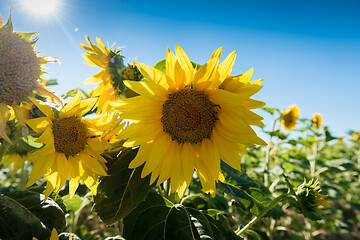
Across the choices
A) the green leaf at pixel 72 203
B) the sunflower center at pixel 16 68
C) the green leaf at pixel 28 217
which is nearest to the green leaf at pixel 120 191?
the green leaf at pixel 28 217

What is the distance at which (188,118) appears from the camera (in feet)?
3.57

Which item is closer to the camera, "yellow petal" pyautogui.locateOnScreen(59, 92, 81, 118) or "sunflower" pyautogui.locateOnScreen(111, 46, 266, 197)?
"sunflower" pyautogui.locateOnScreen(111, 46, 266, 197)

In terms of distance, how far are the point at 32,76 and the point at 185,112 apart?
2.19 ft

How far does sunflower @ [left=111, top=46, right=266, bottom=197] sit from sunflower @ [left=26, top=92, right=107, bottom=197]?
0.77 feet

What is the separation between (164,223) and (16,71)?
0.85 metres

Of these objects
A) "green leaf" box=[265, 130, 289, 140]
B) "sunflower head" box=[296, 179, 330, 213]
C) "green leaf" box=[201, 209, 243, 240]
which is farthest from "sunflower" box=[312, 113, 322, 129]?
"green leaf" box=[201, 209, 243, 240]

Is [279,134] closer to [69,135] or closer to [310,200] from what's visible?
[310,200]

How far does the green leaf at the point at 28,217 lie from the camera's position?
0.95 m

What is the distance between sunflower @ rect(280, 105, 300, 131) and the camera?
397 centimetres

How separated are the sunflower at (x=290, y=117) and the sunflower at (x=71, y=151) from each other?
340cm

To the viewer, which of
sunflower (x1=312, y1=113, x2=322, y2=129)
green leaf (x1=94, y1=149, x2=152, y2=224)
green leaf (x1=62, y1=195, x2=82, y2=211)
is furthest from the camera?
sunflower (x1=312, y1=113, x2=322, y2=129)

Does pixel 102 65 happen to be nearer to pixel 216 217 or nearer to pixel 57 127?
pixel 57 127

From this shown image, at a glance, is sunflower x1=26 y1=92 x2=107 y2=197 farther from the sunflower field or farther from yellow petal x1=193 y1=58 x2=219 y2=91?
yellow petal x1=193 y1=58 x2=219 y2=91

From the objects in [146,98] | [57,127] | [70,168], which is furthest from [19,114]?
[146,98]
